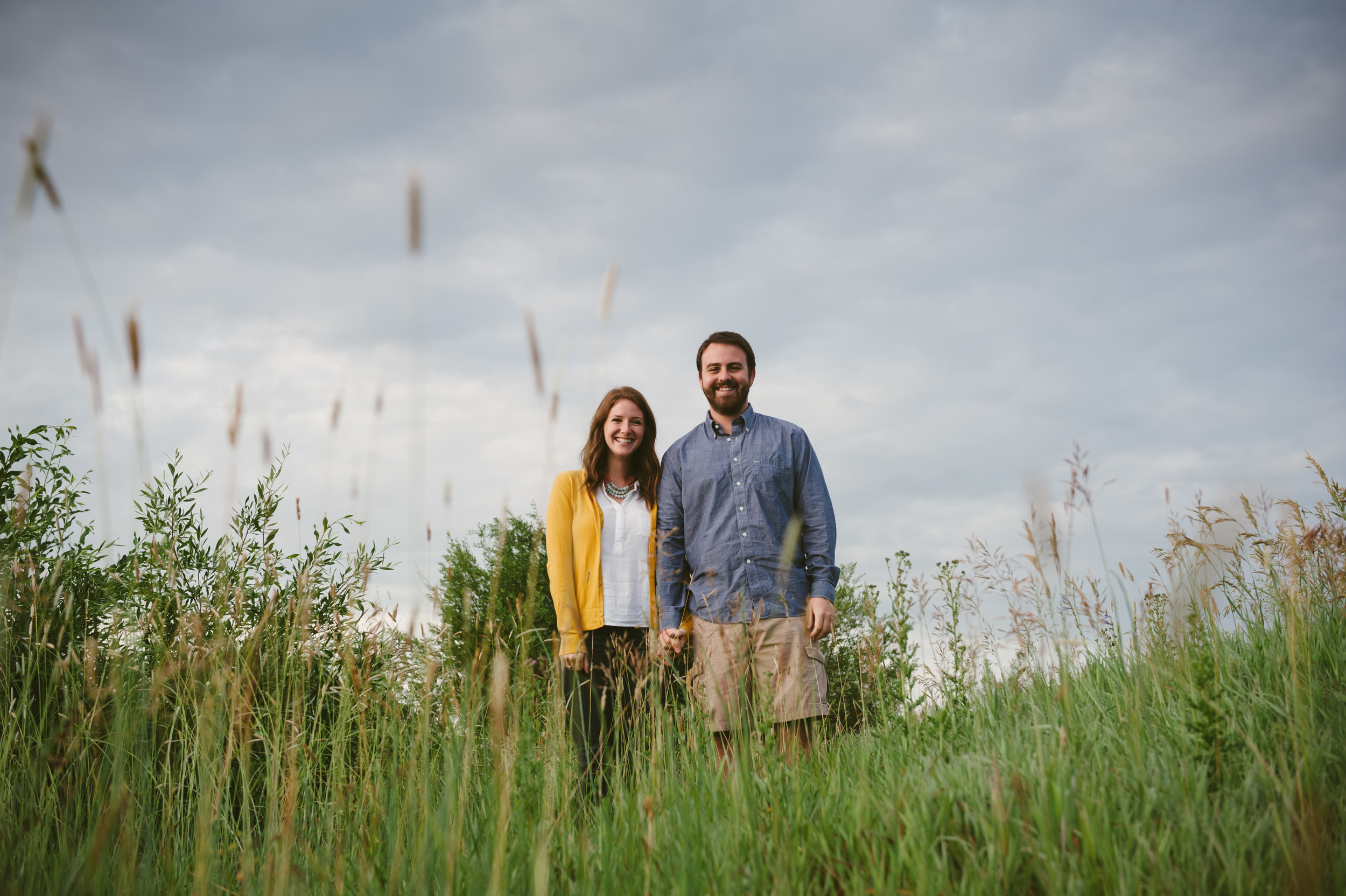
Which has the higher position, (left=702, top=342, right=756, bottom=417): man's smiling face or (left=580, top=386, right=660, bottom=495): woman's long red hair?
(left=702, top=342, right=756, bottom=417): man's smiling face

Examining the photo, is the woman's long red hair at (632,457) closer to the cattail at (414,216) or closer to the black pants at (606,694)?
the black pants at (606,694)

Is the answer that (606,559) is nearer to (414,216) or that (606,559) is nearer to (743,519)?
(743,519)

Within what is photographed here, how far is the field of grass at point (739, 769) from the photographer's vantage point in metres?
1.77

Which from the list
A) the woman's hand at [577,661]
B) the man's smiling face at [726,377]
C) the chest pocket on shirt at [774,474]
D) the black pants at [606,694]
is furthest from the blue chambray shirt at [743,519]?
the woman's hand at [577,661]

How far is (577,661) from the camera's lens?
344 cm

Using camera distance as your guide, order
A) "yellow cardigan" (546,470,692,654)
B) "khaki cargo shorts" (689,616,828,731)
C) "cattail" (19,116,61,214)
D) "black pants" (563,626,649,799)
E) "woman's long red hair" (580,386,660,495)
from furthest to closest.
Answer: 1. "woman's long red hair" (580,386,660,495)
2. "yellow cardigan" (546,470,692,654)
3. "black pants" (563,626,649,799)
4. "khaki cargo shorts" (689,616,828,731)
5. "cattail" (19,116,61,214)

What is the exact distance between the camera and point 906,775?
6.70 ft

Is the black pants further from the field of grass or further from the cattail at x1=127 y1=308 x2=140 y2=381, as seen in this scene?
the cattail at x1=127 y1=308 x2=140 y2=381

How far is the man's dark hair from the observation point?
388 cm

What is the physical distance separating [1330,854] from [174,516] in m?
4.70

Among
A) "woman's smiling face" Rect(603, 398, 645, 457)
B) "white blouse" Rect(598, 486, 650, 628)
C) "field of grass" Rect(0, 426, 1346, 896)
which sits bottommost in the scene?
"field of grass" Rect(0, 426, 1346, 896)

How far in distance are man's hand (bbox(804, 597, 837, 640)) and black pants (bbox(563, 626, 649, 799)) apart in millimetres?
762

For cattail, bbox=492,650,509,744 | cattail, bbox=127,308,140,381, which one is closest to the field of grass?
cattail, bbox=492,650,509,744

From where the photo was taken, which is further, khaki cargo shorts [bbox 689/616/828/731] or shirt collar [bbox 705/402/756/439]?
shirt collar [bbox 705/402/756/439]
